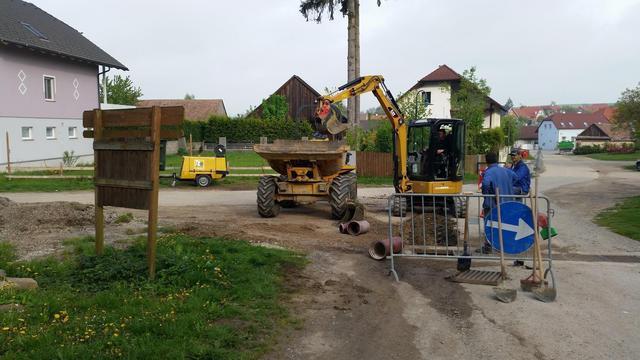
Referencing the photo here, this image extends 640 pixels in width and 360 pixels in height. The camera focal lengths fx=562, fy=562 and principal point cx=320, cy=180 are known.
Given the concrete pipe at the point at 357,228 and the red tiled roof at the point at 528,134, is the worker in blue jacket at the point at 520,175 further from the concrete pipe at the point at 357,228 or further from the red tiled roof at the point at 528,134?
the red tiled roof at the point at 528,134

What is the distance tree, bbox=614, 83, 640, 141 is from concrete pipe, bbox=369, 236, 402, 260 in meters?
57.7

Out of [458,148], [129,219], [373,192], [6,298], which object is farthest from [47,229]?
[373,192]

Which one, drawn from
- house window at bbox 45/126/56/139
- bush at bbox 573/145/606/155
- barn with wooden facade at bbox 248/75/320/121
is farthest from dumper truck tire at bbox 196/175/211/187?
bush at bbox 573/145/606/155

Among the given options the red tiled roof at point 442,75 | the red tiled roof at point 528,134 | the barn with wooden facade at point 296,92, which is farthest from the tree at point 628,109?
the red tiled roof at point 528,134

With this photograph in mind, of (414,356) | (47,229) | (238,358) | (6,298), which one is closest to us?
(238,358)

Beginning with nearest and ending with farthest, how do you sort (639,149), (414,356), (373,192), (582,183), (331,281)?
(414,356) < (331,281) < (373,192) < (582,183) < (639,149)

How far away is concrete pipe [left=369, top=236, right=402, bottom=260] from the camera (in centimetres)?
883

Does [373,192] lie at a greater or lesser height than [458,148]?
lesser

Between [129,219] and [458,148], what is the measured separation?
8.17 meters

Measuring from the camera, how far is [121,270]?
21.9 ft

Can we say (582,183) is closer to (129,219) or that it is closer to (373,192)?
(373,192)

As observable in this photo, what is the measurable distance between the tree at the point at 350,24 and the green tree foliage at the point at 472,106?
33.2ft

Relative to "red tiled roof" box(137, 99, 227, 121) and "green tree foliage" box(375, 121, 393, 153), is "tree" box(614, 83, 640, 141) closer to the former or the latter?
"green tree foliage" box(375, 121, 393, 153)

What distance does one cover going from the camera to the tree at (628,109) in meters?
→ 58.7
